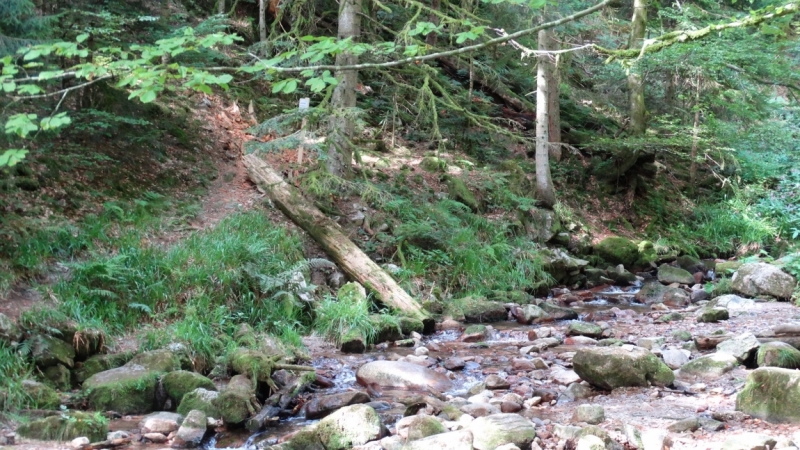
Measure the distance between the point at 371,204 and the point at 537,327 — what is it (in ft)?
13.9

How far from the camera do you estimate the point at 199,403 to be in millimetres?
5656

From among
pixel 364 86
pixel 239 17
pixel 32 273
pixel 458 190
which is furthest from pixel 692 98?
pixel 32 273

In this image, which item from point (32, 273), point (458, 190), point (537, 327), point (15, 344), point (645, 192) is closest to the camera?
point (15, 344)

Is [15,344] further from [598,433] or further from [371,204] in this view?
[371,204]

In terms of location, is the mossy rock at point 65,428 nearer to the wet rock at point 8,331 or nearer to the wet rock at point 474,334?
the wet rock at point 8,331

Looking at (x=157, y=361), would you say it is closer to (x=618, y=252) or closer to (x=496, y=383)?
(x=496, y=383)

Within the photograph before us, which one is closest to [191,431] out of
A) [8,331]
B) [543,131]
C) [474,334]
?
[8,331]

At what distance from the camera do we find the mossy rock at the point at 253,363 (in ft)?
20.6

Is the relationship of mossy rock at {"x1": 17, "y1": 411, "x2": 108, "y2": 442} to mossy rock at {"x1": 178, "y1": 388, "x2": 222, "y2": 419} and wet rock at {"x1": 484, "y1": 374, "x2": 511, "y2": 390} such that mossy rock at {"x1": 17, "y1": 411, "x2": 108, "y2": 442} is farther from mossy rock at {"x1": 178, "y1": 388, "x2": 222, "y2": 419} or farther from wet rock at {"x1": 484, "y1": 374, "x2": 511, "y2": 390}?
wet rock at {"x1": 484, "y1": 374, "x2": 511, "y2": 390}

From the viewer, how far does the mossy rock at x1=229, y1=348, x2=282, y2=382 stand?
6.29 meters

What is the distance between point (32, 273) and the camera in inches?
277

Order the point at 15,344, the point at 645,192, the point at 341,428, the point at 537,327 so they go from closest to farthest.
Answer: the point at 341,428, the point at 15,344, the point at 537,327, the point at 645,192

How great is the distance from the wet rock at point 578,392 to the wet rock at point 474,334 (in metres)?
2.48

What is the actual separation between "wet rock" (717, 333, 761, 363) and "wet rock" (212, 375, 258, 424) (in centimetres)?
509
